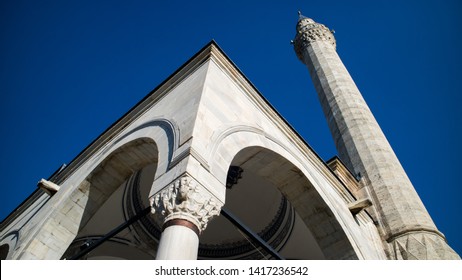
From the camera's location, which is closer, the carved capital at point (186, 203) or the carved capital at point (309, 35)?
the carved capital at point (186, 203)

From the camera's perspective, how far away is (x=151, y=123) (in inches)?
211

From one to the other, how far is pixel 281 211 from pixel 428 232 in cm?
280

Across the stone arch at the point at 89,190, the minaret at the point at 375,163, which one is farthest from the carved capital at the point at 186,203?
the minaret at the point at 375,163

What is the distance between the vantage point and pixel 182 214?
11.5ft

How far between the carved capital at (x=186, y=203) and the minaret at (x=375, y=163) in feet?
15.2

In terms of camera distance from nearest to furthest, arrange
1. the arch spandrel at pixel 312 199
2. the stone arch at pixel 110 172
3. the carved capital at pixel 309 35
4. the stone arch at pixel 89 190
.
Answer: the stone arch at pixel 89 190 → the stone arch at pixel 110 172 → the arch spandrel at pixel 312 199 → the carved capital at pixel 309 35

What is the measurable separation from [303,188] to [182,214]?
2913mm

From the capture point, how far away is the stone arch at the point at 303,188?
18.4ft

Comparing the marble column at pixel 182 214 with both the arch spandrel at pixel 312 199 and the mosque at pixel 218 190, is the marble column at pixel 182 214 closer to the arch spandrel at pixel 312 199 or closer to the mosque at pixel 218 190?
the mosque at pixel 218 190

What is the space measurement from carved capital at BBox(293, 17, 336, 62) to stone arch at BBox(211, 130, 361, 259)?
31.6 feet

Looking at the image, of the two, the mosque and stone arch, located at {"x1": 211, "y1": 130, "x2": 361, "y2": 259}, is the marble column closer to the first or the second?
the mosque

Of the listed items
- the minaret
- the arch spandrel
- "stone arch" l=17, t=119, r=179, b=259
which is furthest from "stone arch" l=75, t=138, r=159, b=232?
the minaret
